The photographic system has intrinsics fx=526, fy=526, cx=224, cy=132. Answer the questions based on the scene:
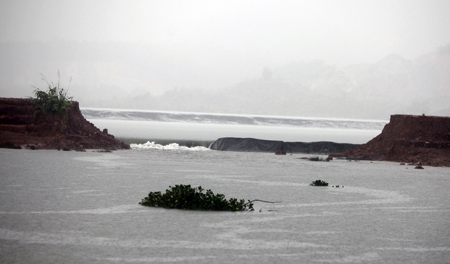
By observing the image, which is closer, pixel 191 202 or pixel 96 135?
pixel 191 202

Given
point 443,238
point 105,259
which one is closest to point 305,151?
point 443,238

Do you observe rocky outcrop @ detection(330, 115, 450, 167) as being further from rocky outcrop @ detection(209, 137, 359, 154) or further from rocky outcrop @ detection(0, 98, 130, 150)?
rocky outcrop @ detection(0, 98, 130, 150)

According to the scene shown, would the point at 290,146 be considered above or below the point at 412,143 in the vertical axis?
below

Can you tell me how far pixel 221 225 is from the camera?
11609 millimetres

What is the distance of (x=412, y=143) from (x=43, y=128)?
1185 inches

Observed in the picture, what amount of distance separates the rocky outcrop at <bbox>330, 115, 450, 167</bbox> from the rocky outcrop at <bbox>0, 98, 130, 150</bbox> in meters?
22.5

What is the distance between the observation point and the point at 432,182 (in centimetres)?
2458

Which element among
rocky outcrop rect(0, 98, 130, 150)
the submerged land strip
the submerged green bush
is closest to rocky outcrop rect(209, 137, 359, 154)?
the submerged land strip

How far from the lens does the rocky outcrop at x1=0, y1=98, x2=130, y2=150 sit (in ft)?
133

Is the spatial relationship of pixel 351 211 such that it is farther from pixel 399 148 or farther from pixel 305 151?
pixel 305 151

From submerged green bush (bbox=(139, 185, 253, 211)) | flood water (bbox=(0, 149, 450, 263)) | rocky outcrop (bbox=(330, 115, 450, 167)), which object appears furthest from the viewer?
rocky outcrop (bbox=(330, 115, 450, 167))

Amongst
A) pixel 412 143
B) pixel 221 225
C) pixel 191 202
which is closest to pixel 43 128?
pixel 412 143

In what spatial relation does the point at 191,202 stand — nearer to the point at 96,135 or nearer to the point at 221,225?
the point at 221,225

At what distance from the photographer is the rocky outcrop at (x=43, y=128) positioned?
40.5 meters
